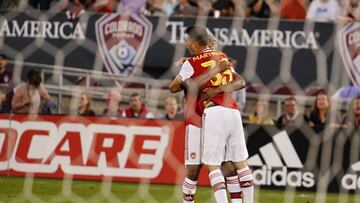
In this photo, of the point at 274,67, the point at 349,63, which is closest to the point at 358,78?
the point at 349,63

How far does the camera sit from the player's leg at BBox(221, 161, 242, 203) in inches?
357

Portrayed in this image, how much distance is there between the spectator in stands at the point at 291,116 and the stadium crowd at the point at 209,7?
1.81 metres

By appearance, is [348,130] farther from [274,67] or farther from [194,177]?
[194,177]

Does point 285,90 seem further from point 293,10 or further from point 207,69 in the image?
point 207,69

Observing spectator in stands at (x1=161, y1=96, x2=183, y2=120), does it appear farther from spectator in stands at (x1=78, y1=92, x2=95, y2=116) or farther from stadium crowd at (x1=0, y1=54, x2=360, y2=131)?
spectator in stands at (x1=78, y1=92, x2=95, y2=116)

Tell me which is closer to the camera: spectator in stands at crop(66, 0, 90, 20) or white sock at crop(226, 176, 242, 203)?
white sock at crop(226, 176, 242, 203)

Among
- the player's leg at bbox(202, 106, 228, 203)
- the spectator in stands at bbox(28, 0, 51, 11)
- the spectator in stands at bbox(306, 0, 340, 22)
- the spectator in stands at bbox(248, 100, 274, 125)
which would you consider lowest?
the spectator in stands at bbox(248, 100, 274, 125)

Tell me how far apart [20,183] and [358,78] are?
438 centimetres

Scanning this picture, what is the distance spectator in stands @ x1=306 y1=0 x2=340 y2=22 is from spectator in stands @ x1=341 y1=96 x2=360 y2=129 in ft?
6.62

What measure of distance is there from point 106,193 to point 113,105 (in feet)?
6.14

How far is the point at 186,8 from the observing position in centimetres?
1479

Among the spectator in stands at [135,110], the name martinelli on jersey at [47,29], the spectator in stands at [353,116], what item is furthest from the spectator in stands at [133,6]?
the spectator in stands at [353,116]

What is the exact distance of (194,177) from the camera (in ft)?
30.4

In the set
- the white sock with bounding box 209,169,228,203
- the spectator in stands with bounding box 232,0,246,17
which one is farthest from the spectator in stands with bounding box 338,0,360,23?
the white sock with bounding box 209,169,228,203
